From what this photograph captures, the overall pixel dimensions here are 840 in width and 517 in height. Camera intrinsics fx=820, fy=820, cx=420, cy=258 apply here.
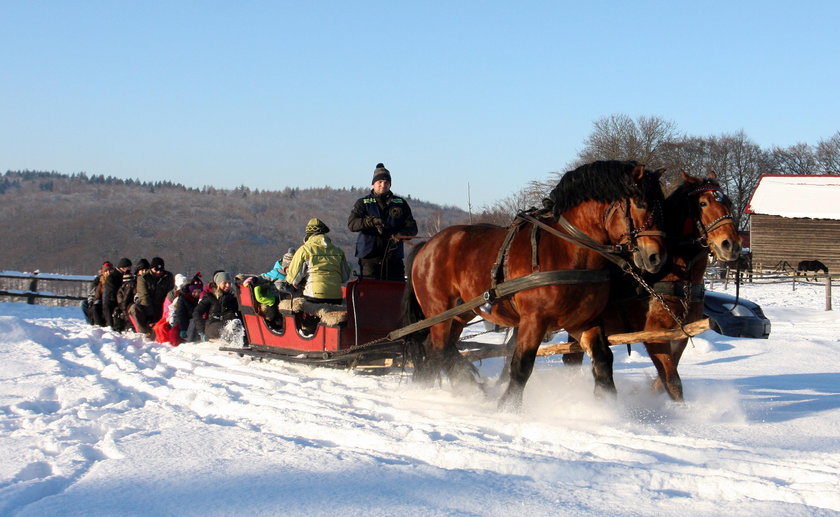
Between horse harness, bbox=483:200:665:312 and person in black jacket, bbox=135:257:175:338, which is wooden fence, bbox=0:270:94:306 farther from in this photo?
horse harness, bbox=483:200:665:312

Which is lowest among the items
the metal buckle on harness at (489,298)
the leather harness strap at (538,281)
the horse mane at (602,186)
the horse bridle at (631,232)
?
the metal buckle on harness at (489,298)

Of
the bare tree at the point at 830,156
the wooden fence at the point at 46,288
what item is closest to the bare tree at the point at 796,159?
the bare tree at the point at 830,156

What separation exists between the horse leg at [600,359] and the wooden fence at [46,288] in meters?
18.4

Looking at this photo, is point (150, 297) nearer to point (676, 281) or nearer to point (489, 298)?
point (489, 298)

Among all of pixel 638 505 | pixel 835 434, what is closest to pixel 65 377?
pixel 638 505

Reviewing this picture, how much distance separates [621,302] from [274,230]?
10375 centimetres

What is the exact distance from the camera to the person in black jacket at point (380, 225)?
832 cm

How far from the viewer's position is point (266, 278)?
9438 mm

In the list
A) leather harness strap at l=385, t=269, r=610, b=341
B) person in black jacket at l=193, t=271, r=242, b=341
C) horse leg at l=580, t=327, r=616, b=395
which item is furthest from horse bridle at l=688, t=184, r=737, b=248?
person in black jacket at l=193, t=271, r=242, b=341

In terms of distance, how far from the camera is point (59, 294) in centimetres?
2269

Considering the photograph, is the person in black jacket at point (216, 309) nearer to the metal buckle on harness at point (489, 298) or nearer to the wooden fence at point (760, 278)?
the metal buckle on harness at point (489, 298)

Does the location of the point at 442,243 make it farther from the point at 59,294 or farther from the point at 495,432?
the point at 59,294

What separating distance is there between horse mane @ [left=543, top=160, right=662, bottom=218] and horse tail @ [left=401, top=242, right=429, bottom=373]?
1743mm

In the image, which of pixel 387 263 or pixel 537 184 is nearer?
pixel 387 263
